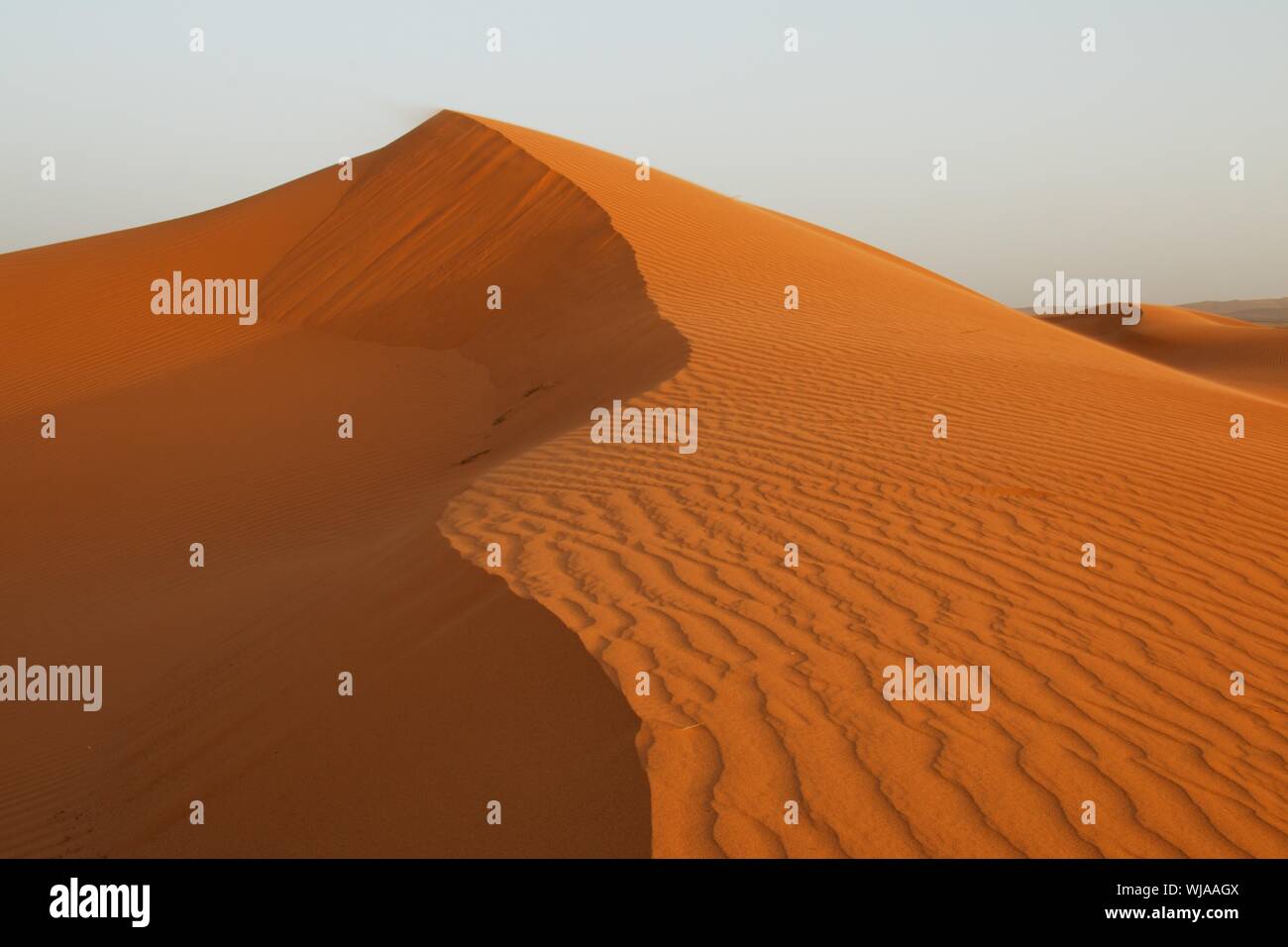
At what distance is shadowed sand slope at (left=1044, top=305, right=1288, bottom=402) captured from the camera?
2963 centimetres

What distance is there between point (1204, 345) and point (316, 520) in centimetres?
3361

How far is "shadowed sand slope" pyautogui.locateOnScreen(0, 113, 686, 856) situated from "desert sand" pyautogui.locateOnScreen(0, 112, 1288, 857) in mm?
34

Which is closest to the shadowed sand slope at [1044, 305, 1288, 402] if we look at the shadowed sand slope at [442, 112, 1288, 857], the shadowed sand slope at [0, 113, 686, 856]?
the shadowed sand slope at [0, 113, 686, 856]

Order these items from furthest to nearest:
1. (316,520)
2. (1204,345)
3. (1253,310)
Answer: (1253,310), (1204,345), (316,520)

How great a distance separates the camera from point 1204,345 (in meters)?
35.0

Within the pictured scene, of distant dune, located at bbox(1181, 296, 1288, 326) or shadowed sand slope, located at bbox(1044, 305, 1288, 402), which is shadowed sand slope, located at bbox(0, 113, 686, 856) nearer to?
shadowed sand slope, located at bbox(1044, 305, 1288, 402)

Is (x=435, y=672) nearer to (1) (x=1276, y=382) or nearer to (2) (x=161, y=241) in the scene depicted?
(2) (x=161, y=241)

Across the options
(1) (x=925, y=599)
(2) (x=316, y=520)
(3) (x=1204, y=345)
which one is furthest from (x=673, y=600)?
(3) (x=1204, y=345)

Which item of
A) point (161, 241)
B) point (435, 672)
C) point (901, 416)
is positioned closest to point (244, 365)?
point (161, 241)

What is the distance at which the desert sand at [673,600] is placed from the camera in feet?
11.9

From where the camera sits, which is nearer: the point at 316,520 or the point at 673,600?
the point at 673,600

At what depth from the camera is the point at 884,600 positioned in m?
5.03

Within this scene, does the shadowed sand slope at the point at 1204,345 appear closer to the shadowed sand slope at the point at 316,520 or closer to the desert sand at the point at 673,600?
the desert sand at the point at 673,600

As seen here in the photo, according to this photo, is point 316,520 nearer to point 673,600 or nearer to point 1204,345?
point 673,600
